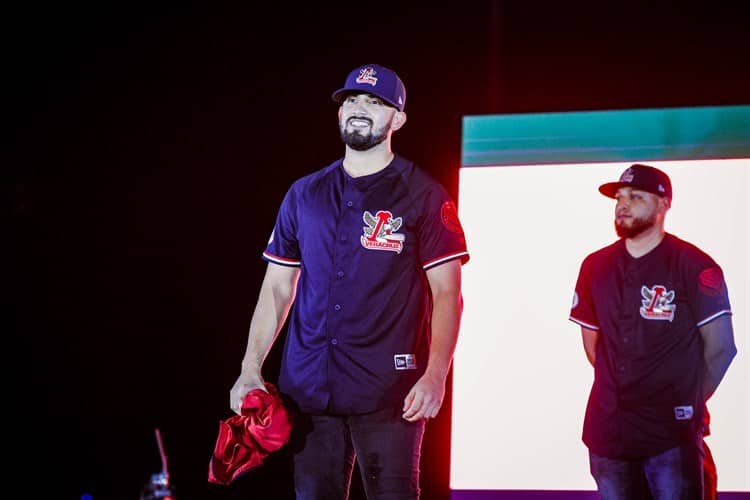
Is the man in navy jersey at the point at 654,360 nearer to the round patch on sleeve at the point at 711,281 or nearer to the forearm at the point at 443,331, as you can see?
the round patch on sleeve at the point at 711,281

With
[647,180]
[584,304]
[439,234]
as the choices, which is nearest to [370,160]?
[439,234]

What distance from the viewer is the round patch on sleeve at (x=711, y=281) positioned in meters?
2.94

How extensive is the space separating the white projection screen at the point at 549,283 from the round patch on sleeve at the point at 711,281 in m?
0.46

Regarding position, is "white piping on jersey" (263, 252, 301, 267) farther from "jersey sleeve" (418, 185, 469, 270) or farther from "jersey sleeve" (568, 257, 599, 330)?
"jersey sleeve" (568, 257, 599, 330)

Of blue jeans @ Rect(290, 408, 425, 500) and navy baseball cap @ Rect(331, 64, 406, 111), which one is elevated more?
navy baseball cap @ Rect(331, 64, 406, 111)

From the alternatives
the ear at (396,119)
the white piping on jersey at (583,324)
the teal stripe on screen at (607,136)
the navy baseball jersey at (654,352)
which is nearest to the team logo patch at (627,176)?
the navy baseball jersey at (654,352)

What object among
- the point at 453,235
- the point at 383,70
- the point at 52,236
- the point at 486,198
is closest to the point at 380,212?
the point at 453,235

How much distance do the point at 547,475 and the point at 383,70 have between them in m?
1.90

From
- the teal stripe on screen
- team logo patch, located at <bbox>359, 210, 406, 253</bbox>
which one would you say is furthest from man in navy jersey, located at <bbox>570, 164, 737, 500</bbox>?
team logo patch, located at <bbox>359, 210, 406, 253</bbox>

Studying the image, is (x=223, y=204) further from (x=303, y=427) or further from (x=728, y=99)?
(x=728, y=99)

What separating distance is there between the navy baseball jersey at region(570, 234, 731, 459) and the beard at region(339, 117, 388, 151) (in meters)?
1.14

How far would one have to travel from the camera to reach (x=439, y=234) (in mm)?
2416

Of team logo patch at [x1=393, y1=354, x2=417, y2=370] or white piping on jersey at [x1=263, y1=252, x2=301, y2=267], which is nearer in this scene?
team logo patch at [x1=393, y1=354, x2=417, y2=370]

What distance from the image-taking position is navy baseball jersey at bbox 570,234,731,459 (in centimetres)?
286
